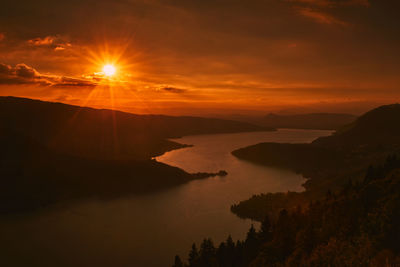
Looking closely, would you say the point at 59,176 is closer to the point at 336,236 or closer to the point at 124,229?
the point at 124,229

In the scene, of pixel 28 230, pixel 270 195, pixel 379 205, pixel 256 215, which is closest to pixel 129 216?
pixel 28 230

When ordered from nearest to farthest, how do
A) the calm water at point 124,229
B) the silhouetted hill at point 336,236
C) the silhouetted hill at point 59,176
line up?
the silhouetted hill at point 336,236, the calm water at point 124,229, the silhouetted hill at point 59,176

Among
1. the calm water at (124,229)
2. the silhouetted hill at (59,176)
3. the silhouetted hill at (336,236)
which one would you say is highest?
the silhouetted hill at (336,236)

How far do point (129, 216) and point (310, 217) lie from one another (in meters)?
85.3

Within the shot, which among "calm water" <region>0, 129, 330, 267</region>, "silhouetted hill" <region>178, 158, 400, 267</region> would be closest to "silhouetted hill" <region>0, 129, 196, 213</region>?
"calm water" <region>0, 129, 330, 267</region>

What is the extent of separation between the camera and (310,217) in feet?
211

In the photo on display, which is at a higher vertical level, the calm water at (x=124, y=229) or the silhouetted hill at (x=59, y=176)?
the silhouetted hill at (x=59, y=176)

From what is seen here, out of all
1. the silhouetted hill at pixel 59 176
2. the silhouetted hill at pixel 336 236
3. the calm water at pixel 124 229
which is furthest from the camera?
the silhouetted hill at pixel 59 176

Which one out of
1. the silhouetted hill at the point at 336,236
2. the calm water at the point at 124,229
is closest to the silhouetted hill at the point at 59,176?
the calm water at the point at 124,229

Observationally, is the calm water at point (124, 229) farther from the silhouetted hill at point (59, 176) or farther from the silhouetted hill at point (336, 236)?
the silhouetted hill at point (336, 236)

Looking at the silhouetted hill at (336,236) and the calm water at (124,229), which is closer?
the silhouetted hill at (336,236)

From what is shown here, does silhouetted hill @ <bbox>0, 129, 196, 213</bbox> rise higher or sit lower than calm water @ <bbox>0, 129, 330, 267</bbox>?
higher

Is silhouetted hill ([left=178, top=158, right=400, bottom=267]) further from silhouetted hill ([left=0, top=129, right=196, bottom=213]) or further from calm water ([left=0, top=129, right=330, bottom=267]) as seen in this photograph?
silhouetted hill ([left=0, top=129, right=196, bottom=213])

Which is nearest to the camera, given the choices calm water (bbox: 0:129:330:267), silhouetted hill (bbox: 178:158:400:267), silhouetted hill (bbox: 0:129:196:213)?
silhouetted hill (bbox: 178:158:400:267)
